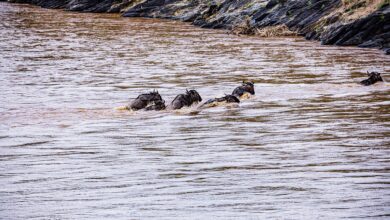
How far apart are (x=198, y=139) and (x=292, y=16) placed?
25.2 metres

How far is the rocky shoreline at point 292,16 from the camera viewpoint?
31.0m

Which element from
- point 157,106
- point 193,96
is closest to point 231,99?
point 193,96

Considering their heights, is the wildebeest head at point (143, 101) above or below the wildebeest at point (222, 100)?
above

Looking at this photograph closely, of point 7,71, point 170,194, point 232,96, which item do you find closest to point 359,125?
point 232,96

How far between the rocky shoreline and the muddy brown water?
174 cm

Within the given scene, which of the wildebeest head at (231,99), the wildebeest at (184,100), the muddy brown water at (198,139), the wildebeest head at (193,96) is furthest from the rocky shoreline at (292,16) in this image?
the wildebeest at (184,100)

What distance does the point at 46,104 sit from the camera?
1850 cm

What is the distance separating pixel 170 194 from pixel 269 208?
1246mm

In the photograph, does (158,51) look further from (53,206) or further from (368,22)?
(53,206)

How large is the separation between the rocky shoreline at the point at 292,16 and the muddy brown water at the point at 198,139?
174 centimetres

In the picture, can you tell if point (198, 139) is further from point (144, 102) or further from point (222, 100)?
point (222, 100)

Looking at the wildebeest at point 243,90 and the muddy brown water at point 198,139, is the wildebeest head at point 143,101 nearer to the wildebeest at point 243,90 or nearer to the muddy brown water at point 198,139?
the muddy brown water at point 198,139

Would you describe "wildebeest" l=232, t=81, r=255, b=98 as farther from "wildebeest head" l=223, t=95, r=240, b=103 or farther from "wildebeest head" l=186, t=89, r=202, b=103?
"wildebeest head" l=186, t=89, r=202, b=103

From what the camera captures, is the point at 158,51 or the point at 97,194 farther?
the point at 158,51
